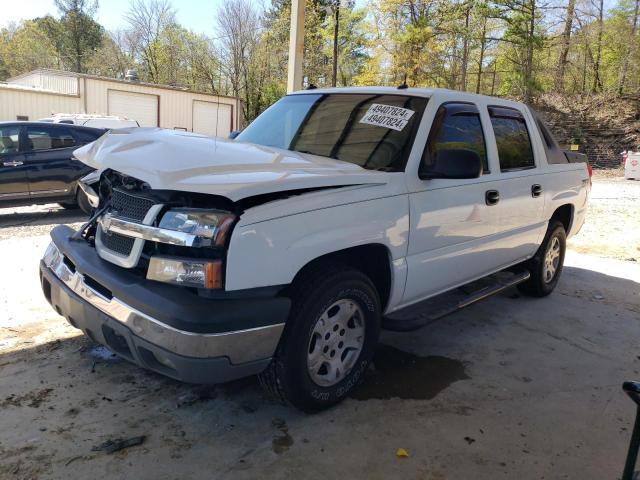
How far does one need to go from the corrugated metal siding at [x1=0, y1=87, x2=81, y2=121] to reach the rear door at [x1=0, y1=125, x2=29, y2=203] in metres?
16.5

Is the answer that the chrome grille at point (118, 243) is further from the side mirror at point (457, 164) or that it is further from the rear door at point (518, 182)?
the rear door at point (518, 182)

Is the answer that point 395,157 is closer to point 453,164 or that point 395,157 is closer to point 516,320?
point 453,164

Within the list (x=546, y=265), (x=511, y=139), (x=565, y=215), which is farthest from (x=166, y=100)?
(x=511, y=139)

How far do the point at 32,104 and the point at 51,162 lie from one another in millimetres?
17269

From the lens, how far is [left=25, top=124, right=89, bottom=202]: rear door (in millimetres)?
8875

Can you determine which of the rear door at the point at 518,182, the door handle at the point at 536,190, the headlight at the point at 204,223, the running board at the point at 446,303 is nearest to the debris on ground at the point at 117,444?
the headlight at the point at 204,223

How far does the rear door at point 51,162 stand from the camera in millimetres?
8875

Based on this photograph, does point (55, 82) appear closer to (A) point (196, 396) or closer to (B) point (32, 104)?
(B) point (32, 104)

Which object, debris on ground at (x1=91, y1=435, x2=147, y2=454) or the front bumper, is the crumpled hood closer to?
the front bumper

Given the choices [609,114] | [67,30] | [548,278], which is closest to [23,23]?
[67,30]

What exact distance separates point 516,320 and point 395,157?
7.78ft

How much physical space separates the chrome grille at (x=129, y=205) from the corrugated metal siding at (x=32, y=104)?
23.7m

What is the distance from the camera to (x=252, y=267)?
2.50 metres

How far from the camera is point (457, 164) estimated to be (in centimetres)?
323
